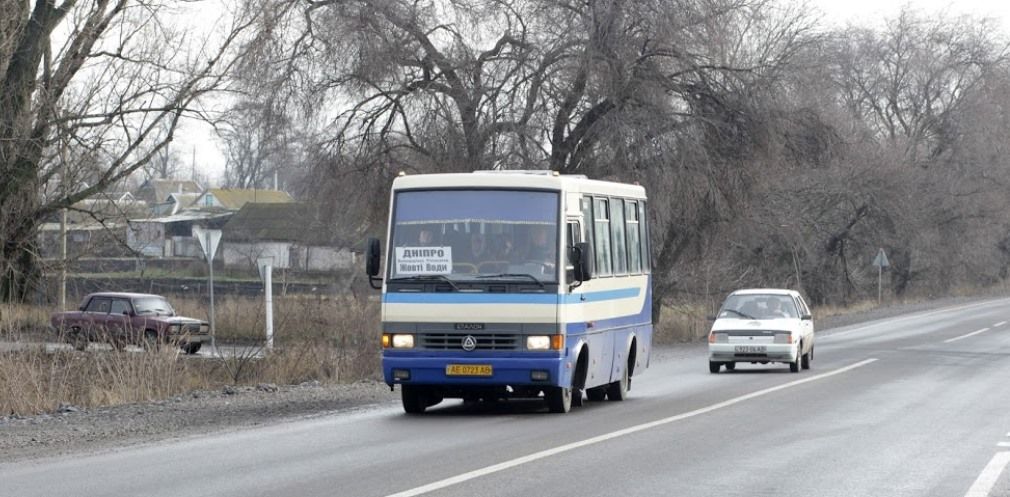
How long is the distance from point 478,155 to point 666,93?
5.06 m

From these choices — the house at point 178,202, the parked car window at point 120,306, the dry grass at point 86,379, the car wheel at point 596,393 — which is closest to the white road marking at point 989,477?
the car wheel at point 596,393

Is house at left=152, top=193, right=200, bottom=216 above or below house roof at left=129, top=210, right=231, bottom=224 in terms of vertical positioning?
above

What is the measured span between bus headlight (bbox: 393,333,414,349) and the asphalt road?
0.88 m

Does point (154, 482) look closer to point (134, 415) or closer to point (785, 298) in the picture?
point (134, 415)

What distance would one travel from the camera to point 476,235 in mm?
17641

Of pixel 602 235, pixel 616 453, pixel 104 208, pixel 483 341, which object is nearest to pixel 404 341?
pixel 483 341

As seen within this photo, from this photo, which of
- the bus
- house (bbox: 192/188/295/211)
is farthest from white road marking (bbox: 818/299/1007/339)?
house (bbox: 192/188/295/211)

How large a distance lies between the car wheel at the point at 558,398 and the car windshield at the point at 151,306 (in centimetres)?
2463

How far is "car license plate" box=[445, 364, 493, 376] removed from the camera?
17.1 meters

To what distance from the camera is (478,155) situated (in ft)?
121

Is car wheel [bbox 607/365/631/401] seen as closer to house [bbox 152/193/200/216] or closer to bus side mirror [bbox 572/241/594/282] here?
bus side mirror [bbox 572/241/594/282]

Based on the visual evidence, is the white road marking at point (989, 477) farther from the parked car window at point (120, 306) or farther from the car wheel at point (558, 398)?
the parked car window at point (120, 306)

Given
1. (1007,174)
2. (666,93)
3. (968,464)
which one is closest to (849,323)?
(666,93)

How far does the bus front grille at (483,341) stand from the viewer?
17.2 metres
